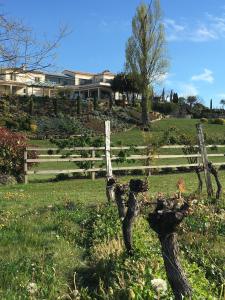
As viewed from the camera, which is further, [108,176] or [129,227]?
[108,176]

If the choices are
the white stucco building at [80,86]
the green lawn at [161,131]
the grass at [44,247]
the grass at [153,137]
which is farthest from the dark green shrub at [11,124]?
the grass at [44,247]

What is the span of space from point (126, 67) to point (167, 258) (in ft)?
159

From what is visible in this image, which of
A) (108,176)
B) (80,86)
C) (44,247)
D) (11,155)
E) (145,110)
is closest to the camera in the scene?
(44,247)

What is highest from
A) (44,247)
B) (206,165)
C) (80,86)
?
(80,86)

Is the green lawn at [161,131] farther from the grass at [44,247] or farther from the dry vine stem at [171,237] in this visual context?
the dry vine stem at [171,237]

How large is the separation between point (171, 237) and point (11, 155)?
1612 cm

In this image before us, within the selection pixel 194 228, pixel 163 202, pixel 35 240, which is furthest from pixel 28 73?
pixel 163 202

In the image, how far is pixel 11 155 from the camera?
1977cm

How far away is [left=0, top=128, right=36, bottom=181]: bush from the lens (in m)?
19.5

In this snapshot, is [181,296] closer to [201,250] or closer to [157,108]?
[201,250]

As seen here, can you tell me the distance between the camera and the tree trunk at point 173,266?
13.6 feet

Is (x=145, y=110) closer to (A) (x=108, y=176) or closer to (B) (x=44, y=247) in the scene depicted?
(A) (x=108, y=176)

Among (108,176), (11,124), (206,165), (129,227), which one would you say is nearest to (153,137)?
(206,165)

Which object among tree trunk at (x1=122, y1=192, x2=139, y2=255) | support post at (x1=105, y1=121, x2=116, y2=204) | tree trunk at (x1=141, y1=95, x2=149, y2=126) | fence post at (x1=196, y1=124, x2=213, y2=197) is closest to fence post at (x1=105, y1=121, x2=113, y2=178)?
support post at (x1=105, y1=121, x2=116, y2=204)
